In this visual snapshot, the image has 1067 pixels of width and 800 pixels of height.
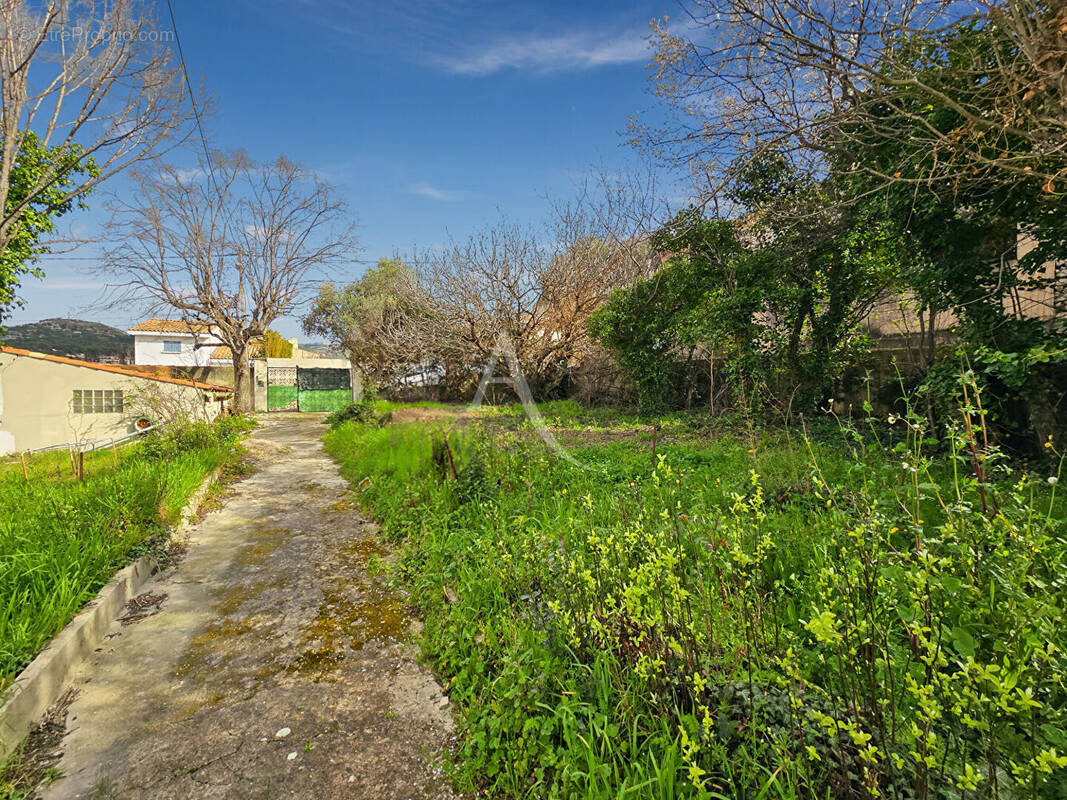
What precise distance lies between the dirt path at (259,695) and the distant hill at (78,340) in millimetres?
23711

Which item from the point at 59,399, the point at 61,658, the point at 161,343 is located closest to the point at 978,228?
the point at 61,658

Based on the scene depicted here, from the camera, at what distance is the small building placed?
40.8ft

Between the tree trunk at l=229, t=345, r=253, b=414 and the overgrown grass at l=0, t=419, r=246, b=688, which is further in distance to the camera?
the tree trunk at l=229, t=345, r=253, b=414

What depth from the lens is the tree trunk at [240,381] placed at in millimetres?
16908

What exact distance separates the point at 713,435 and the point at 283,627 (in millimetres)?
6300

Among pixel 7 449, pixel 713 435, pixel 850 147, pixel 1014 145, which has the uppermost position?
A: pixel 850 147

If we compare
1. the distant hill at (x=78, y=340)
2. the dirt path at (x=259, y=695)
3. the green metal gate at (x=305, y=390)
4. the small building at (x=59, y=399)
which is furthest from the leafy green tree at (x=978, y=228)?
the distant hill at (x=78, y=340)

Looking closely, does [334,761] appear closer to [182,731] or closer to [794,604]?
[182,731]

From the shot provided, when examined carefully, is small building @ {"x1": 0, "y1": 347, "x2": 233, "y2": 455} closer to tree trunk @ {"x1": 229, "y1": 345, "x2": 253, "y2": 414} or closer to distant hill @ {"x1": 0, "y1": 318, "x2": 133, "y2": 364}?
tree trunk @ {"x1": 229, "y1": 345, "x2": 253, "y2": 414}

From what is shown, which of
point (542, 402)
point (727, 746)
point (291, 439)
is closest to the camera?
point (727, 746)

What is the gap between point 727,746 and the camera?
55.9 inches

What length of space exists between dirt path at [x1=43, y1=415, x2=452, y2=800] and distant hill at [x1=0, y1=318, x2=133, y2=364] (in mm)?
23711

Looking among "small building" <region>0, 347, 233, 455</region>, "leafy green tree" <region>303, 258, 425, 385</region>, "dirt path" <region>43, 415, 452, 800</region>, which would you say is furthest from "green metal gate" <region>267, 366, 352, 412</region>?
"dirt path" <region>43, 415, 452, 800</region>

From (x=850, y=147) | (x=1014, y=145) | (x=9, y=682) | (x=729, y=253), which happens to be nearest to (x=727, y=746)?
(x=9, y=682)
